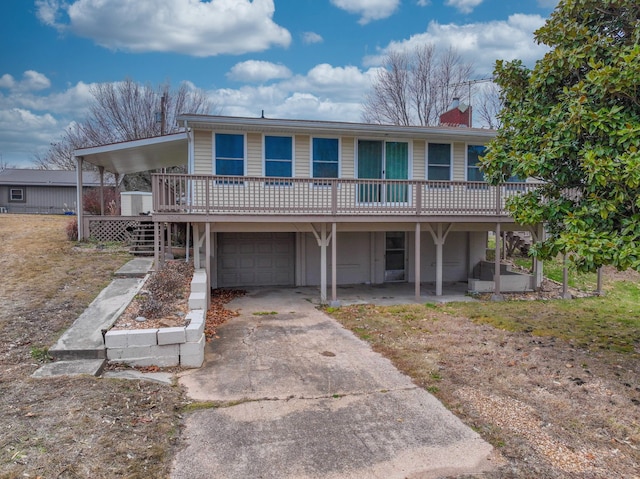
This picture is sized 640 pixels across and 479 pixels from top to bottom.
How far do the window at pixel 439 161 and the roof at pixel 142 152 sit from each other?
714 cm

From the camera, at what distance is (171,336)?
5.88 metres

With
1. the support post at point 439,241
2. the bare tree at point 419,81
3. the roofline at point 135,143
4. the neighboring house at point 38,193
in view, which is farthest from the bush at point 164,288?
the neighboring house at point 38,193

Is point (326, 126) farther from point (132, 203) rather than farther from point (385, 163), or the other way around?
point (132, 203)

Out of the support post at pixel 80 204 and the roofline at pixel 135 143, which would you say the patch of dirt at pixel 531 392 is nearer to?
the roofline at pixel 135 143

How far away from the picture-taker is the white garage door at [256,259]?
13.0m

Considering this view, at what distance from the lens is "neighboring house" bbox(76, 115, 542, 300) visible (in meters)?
10.3

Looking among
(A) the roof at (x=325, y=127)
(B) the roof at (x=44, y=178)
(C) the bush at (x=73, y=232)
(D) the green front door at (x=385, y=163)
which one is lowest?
(C) the bush at (x=73, y=232)

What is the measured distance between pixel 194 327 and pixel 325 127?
7.12 meters

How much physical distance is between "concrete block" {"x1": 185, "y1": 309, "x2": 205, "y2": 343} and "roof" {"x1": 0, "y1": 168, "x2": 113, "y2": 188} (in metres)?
25.5

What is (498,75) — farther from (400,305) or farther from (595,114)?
(400,305)

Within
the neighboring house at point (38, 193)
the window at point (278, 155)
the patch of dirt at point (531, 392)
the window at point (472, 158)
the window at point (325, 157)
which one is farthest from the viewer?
the neighboring house at point (38, 193)

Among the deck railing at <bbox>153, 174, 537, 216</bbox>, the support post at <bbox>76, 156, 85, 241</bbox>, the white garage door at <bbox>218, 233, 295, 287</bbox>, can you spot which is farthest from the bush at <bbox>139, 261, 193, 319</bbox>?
the support post at <bbox>76, 156, 85, 241</bbox>

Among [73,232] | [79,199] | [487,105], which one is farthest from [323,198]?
[487,105]

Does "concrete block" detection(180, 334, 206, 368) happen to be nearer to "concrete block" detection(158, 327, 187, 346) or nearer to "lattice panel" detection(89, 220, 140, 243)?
"concrete block" detection(158, 327, 187, 346)
